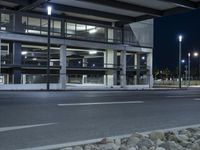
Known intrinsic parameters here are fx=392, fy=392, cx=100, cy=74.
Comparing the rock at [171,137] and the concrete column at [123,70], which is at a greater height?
the concrete column at [123,70]

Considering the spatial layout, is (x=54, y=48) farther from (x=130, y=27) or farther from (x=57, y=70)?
(x=130, y=27)

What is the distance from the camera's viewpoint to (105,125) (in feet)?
29.7

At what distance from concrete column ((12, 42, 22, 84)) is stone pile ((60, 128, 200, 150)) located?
1327 inches

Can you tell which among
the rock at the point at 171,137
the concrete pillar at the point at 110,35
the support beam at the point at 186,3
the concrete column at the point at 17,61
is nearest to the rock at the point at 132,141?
the rock at the point at 171,137

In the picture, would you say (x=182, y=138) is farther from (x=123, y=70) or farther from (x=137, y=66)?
(x=137, y=66)

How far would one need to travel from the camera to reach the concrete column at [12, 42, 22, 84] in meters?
40.0

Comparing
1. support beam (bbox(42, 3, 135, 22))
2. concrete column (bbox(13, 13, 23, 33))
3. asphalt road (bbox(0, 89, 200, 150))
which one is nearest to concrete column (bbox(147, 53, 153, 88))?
support beam (bbox(42, 3, 135, 22))

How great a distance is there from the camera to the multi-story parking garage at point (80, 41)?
133ft

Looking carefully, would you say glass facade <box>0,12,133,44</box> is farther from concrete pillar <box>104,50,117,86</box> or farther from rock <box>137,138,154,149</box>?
rock <box>137,138,154,149</box>

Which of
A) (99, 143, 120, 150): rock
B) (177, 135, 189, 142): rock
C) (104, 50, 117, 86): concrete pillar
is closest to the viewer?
(99, 143, 120, 150): rock

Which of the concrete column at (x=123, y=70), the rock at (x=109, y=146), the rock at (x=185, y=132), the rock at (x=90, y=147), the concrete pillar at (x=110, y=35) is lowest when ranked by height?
the rock at (x=185, y=132)

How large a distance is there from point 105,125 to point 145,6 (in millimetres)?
35768

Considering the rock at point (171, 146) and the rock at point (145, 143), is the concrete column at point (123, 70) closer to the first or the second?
the rock at point (145, 143)

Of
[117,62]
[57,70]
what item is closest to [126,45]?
[117,62]
